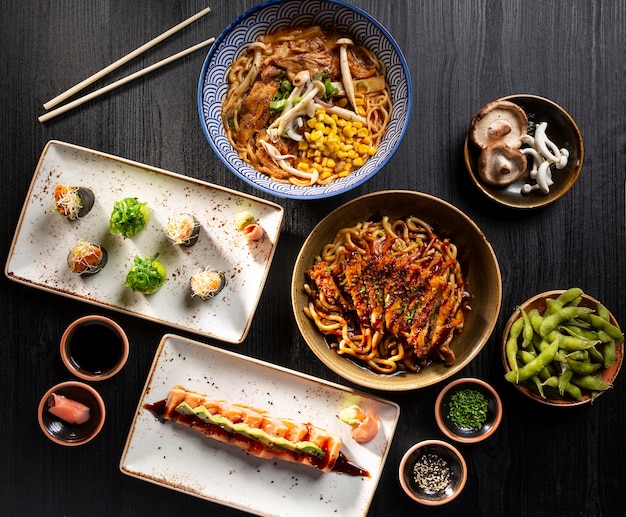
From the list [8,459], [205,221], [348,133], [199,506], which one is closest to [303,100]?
[348,133]

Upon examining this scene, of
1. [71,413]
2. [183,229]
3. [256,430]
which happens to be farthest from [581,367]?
[71,413]

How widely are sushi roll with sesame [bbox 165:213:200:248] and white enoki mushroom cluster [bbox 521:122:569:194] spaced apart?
1.69 metres

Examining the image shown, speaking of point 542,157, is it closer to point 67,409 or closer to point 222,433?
point 222,433

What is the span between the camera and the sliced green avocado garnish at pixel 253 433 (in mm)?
2990

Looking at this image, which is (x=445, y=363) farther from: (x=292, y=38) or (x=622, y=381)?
(x=292, y=38)

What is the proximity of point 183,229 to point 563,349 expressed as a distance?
6.40 feet

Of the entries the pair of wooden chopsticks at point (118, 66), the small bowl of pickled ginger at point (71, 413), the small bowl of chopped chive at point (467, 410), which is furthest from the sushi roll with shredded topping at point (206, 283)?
the small bowl of chopped chive at point (467, 410)

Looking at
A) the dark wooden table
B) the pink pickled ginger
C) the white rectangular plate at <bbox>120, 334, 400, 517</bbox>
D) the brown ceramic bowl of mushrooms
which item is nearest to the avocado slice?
the white rectangular plate at <bbox>120, 334, 400, 517</bbox>

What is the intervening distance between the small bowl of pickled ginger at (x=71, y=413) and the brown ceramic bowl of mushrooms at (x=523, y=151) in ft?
7.47

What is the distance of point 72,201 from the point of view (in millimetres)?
3041

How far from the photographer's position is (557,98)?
3.20m

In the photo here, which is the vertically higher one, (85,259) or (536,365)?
(85,259)

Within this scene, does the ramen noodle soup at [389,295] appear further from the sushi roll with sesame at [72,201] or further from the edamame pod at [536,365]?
the sushi roll with sesame at [72,201]

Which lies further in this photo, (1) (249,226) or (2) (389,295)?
(1) (249,226)
